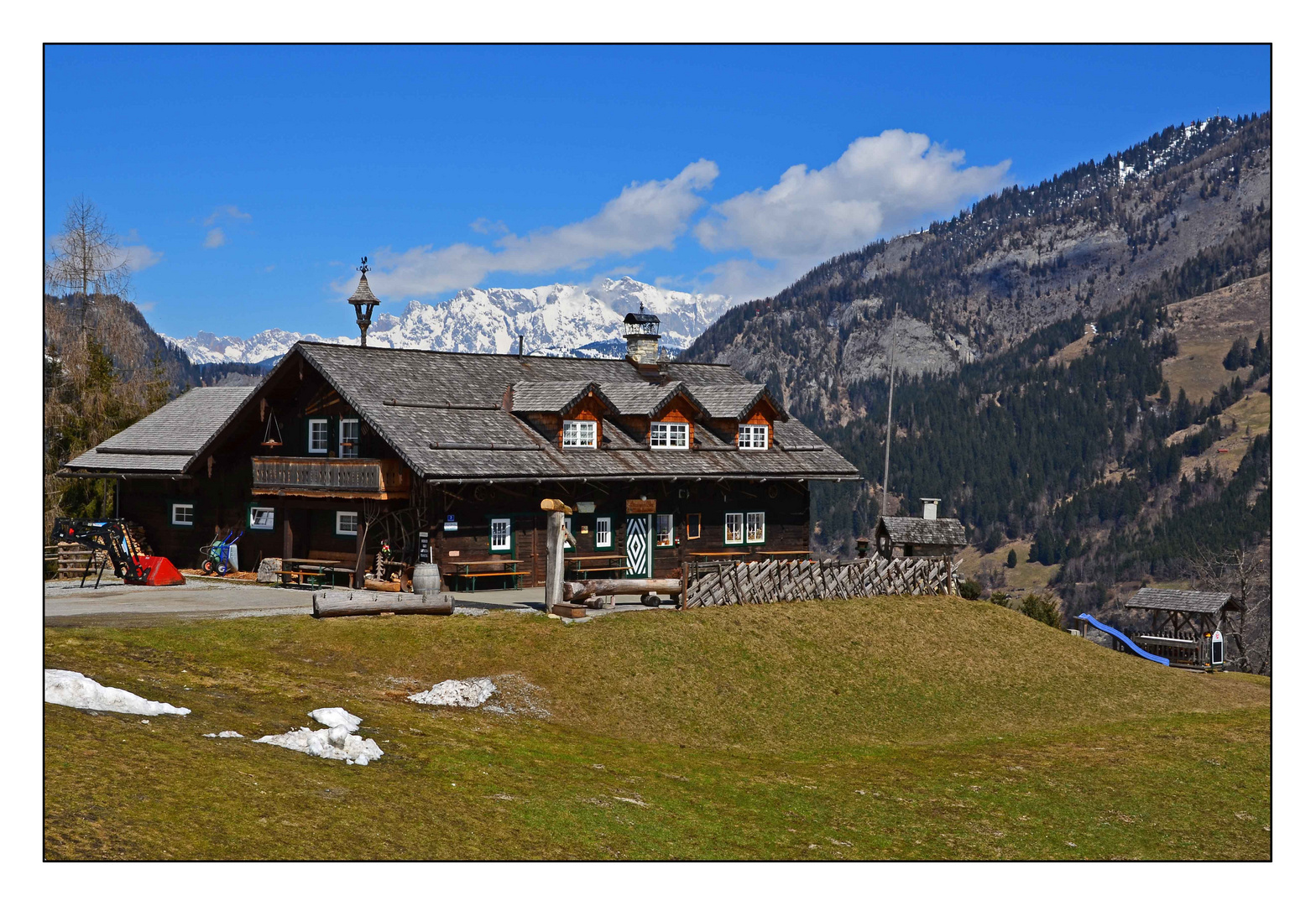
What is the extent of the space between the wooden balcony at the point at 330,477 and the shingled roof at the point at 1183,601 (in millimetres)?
29762

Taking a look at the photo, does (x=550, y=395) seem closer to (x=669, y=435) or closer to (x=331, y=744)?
(x=669, y=435)

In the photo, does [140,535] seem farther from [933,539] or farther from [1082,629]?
[1082,629]

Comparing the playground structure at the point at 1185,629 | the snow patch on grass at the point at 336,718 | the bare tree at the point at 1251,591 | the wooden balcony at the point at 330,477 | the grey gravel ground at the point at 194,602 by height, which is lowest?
the bare tree at the point at 1251,591

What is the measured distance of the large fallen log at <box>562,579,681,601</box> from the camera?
106ft

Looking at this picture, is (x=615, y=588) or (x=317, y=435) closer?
(x=615, y=588)

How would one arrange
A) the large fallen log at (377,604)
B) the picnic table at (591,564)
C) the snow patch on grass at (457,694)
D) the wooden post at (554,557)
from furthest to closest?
the picnic table at (591,564) → the wooden post at (554,557) → the large fallen log at (377,604) → the snow patch on grass at (457,694)

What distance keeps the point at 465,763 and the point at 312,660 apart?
787 centimetres

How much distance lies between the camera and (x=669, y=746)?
77.0 feet

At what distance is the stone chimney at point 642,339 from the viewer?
167 ft

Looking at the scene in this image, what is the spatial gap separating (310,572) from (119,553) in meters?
6.69

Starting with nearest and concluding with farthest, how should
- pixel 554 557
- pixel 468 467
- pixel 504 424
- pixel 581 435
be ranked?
pixel 554 557, pixel 468 467, pixel 504 424, pixel 581 435

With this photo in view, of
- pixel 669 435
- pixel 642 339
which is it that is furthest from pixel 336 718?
pixel 642 339

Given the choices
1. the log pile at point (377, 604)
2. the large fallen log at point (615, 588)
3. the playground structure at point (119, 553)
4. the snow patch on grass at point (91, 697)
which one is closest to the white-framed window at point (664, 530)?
the large fallen log at point (615, 588)

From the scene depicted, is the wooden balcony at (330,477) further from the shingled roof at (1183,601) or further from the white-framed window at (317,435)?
the shingled roof at (1183,601)
